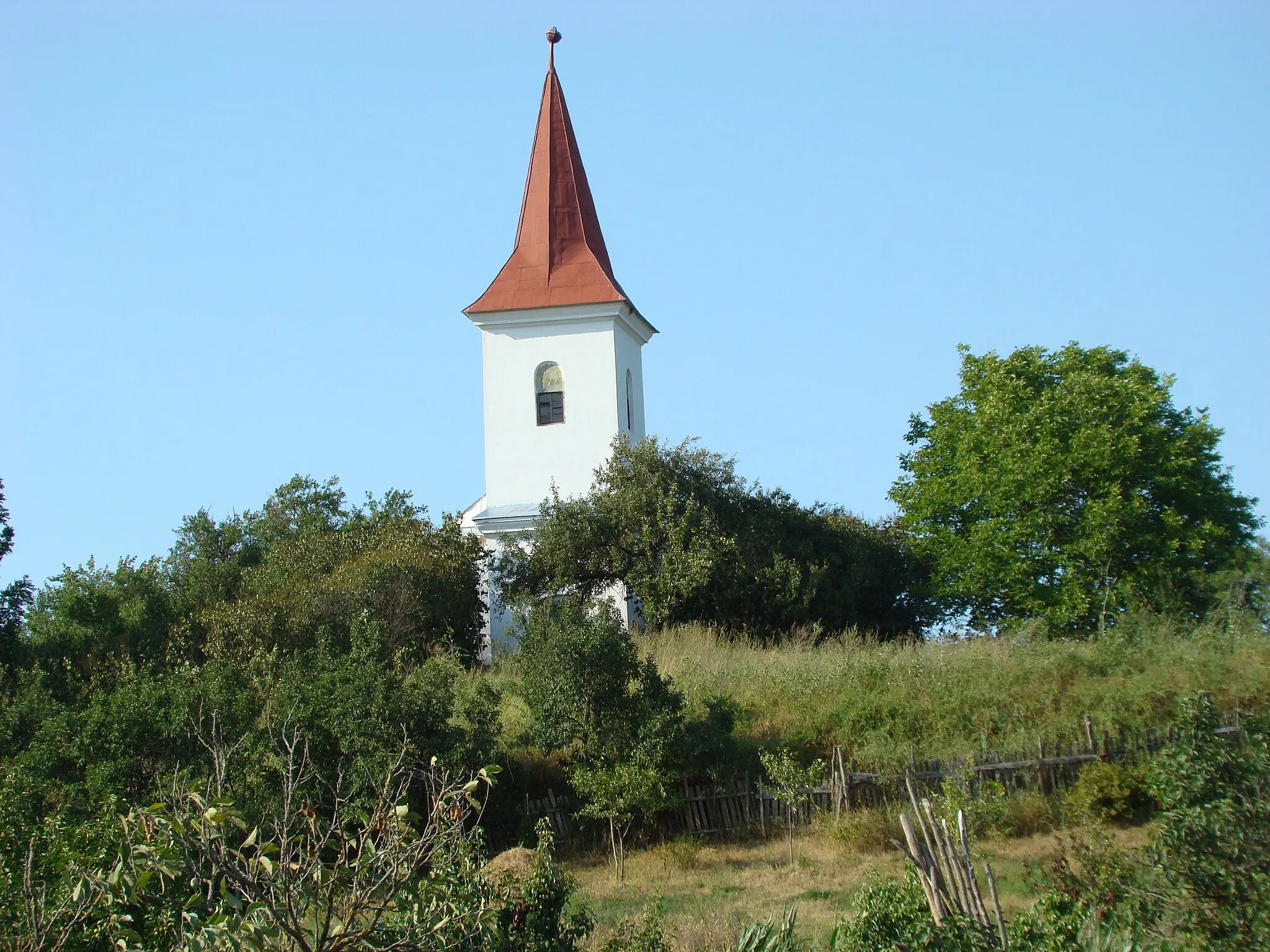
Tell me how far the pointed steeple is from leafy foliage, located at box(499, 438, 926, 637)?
5379 mm

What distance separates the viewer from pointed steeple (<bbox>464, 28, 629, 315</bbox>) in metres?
33.5

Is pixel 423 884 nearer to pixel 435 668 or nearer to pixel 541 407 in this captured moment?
pixel 435 668

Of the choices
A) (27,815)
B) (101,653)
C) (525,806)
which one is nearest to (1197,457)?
(525,806)

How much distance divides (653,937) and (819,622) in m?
16.9

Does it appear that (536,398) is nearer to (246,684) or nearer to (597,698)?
(246,684)

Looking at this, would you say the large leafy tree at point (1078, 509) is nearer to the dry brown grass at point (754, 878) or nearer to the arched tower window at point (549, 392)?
the arched tower window at point (549, 392)

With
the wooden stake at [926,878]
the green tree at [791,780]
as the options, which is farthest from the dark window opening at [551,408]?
the wooden stake at [926,878]

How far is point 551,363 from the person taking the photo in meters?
33.5

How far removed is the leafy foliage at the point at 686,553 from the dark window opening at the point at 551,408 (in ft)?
11.2

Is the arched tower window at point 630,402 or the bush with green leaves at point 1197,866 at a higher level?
the arched tower window at point 630,402

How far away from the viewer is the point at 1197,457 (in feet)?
106

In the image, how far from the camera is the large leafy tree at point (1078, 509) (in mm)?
29875

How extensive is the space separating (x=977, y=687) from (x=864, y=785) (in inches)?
128

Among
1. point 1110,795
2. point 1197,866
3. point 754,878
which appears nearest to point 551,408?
point 754,878
